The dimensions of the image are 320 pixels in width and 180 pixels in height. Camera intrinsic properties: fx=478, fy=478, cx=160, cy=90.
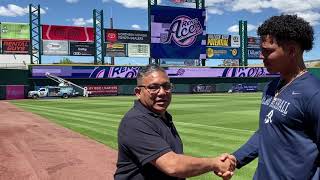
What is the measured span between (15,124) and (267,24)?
1993cm

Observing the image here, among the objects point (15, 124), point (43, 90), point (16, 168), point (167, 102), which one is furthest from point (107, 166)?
point (43, 90)

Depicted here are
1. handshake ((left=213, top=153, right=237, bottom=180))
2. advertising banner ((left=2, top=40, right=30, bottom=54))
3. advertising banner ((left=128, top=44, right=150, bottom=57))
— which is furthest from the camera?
advertising banner ((left=128, top=44, right=150, bottom=57))

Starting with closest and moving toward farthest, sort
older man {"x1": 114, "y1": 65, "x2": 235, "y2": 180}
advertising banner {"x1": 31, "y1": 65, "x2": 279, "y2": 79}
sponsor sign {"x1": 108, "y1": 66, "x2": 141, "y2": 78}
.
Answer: older man {"x1": 114, "y1": 65, "x2": 235, "y2": 180} → advertising banner {"x1": 31, "y1": 65, "x2": 279, "y2": 79} → sponsor sign {"x1": 108, "y1": 66, "x2": 141, "y2": 78}

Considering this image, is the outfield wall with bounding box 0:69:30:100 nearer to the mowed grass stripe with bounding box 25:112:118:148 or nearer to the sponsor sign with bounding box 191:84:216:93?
the sponsor sign with bounding box 191:84:216:93

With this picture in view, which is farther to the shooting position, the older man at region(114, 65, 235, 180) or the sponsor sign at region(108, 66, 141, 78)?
the sponsor sign at region(108, 66, 141, 78)

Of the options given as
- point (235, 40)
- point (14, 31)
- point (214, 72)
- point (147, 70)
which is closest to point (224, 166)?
point (147, 70)

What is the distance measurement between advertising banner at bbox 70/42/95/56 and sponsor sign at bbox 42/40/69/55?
1365mm

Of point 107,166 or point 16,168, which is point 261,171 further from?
point 16,168

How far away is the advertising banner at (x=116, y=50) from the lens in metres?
76.4

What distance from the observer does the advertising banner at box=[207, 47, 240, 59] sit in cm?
8450

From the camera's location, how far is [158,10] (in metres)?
70.6

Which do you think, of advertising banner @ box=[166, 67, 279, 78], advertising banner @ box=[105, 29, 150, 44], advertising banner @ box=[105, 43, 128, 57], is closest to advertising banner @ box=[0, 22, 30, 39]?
advertising banner @ box=[105, 29, 150, 44]

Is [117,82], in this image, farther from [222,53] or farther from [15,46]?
[222,53]

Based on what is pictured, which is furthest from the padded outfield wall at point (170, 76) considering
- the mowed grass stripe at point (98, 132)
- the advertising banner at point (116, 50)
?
the mowed grass stripe at point (98, 132)
